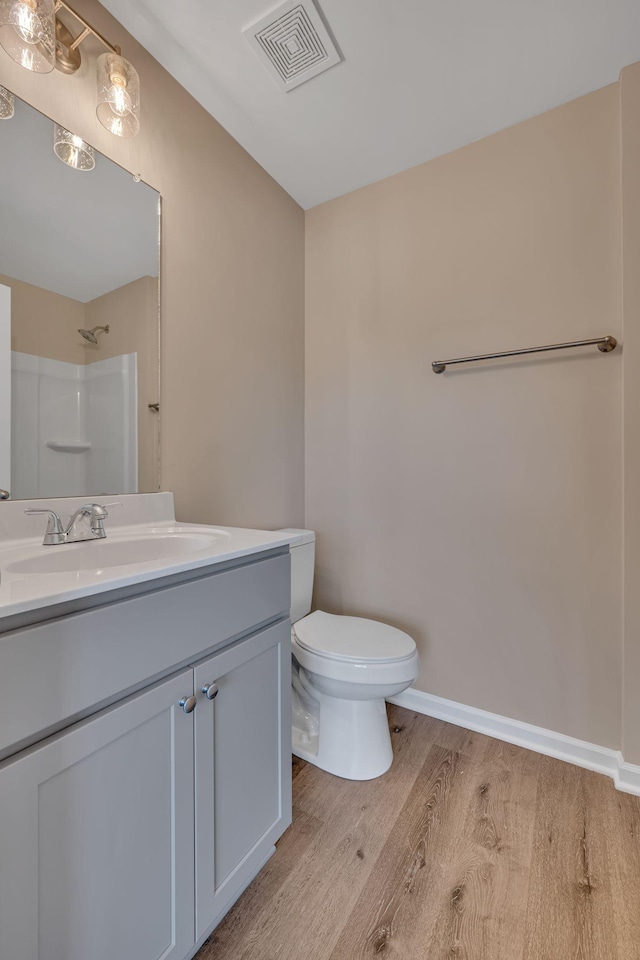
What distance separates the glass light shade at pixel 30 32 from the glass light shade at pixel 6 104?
0.23 ft

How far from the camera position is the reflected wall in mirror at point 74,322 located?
101cm

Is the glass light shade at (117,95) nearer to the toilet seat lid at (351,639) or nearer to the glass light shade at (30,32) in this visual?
the glass light shade at (30,32)

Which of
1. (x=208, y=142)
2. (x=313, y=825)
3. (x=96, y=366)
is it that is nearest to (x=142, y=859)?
(x=313, y=825)

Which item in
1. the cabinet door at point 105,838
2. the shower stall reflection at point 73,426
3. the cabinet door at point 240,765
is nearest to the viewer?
the cabinet door at point 105,838

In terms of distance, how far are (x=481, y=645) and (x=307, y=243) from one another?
2009 millimetres

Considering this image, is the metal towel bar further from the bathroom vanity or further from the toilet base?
the toilet base

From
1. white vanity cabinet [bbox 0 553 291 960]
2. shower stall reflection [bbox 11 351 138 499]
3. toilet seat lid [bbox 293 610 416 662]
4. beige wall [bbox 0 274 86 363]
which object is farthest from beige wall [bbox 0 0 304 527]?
white vanity cabinet [bbox 0 553 291 960]

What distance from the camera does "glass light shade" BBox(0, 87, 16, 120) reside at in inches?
38.2

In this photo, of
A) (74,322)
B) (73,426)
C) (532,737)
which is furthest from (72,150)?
(532,737)

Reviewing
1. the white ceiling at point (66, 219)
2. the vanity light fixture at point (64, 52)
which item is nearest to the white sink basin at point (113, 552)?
the white ceiling at point (66, 219)

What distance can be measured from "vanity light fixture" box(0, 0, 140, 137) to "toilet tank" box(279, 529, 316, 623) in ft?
4.60

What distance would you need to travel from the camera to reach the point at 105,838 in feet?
2.13

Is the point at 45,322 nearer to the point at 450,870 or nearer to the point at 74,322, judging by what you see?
the point at 74,322

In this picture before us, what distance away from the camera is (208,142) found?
1506 millimetres
